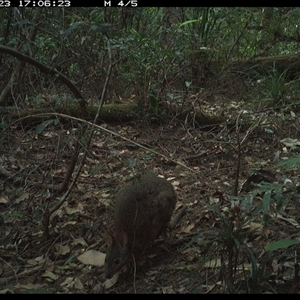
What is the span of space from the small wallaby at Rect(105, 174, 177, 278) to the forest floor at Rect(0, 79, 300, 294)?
124 millimetres

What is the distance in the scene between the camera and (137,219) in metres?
3.93

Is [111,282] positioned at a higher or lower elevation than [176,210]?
lower

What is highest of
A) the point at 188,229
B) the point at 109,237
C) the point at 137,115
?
the point at 137,115

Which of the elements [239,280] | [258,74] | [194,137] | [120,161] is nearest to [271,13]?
[258,74]

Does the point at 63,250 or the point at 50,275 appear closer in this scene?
the point at 50,275

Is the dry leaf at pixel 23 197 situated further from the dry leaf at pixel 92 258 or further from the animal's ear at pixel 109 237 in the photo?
the animal's ear at pixel 109 237

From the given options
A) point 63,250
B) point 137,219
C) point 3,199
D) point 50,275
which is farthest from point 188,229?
point 3,199

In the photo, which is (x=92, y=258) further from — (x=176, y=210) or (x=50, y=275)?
(x=176, y=210)

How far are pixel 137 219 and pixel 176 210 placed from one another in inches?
26.9

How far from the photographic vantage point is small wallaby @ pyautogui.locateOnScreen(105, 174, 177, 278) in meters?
3.69

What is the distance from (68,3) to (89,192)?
1.83 meters

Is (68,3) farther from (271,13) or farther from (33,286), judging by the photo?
(271,13)

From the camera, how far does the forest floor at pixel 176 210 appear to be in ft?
10.7

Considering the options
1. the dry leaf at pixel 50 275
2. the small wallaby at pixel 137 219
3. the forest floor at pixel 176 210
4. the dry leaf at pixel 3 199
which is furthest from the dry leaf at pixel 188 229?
the dry leaf at pixel 3 199
